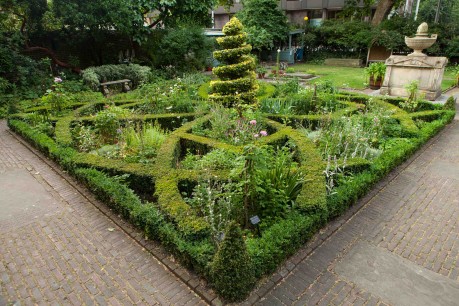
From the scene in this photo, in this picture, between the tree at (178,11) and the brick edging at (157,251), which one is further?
the tree at (178,11)

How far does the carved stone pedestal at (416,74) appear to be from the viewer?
11164mm

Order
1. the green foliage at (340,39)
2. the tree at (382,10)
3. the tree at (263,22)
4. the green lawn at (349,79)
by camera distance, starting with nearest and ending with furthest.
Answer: the green lawn at (349,79), the tree at (263,22), the green foliage at (340,39), the tree at (382,10)

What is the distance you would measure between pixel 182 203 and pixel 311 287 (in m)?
2.00

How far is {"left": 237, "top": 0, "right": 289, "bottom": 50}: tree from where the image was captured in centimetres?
2253

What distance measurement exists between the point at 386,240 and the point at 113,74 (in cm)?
1316

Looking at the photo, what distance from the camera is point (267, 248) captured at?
146 inches

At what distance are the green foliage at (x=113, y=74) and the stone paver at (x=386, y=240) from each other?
11.4 metres

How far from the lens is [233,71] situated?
401 inches

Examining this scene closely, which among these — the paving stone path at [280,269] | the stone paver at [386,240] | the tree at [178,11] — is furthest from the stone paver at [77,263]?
the tree at [178,11]

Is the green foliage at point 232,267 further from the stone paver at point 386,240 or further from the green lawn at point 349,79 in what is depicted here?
Answer: the green lawn at point 349,79

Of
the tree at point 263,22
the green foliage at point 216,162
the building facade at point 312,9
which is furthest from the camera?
the building facade at point 312,9

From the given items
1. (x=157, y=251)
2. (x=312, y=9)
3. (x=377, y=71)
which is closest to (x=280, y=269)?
(x=157, y=251)

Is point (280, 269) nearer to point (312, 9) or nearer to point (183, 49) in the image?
point (183, 49)

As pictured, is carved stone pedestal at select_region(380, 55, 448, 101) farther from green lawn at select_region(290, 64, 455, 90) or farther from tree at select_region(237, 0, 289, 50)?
tree at select_region(237, 0, 289, 50)
